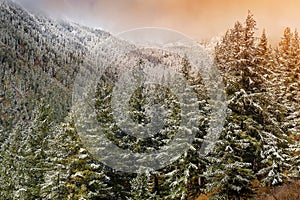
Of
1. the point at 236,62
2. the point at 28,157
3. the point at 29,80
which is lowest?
the point at 28,157

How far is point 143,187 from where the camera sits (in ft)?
74.7

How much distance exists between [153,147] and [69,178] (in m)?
6.93

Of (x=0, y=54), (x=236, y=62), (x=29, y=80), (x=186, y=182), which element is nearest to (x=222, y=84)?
(x=236, y=62)

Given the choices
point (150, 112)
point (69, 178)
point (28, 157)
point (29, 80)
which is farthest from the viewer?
point (29, 80)

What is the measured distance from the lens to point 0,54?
646 ft

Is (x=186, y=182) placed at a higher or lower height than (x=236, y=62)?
lower

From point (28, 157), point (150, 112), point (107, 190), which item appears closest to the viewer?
point (107, 190)

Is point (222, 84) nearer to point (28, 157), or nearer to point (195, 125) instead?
point (195, 125)

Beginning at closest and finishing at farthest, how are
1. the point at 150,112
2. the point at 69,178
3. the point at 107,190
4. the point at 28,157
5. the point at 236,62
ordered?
the point at 236,62
the point at 69,178
the point at 107,190
the point at 150,112
the point at 28,157

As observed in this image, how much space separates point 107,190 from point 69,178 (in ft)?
11.4

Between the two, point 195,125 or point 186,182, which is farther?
point 195,125

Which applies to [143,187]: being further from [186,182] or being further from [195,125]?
[195,125]

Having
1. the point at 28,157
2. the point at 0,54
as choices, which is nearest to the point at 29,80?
the point at 0,54

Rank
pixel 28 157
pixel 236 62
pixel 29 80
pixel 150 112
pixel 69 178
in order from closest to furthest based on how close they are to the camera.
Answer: pixel 236 62
pixel 69 178
pixel 150 112
pixel 28 157
pixel 29 80
